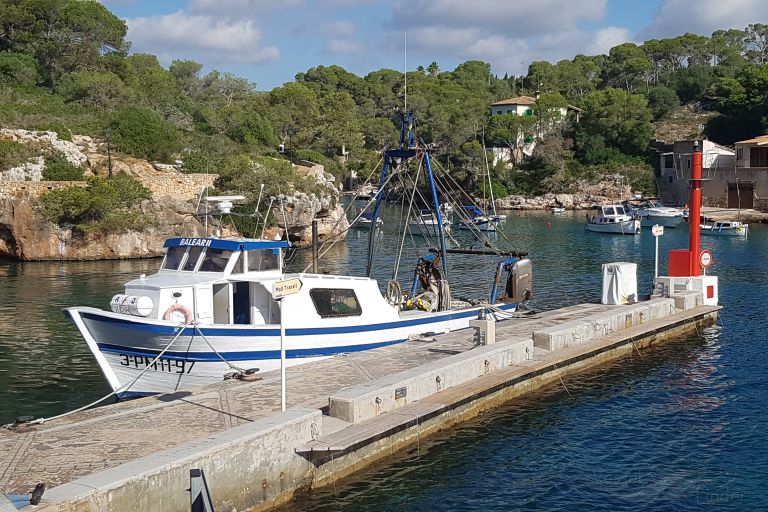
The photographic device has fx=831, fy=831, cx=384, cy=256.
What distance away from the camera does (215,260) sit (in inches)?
820

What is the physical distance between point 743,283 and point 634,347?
57.3 ft

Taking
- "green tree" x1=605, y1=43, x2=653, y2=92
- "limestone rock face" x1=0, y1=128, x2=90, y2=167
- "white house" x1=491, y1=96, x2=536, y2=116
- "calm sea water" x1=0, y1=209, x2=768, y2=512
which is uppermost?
"green tree" x1=605, y1=43, x2=653, y2=92

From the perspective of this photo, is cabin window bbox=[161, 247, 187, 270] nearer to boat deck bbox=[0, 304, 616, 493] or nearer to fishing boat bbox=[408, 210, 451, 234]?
boat deck bbox=[0, 304, 616, 493]

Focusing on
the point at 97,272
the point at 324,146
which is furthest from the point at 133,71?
the point at 97,272

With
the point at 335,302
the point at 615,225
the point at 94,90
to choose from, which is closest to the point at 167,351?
the point at 335,302

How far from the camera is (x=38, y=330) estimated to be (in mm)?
28953

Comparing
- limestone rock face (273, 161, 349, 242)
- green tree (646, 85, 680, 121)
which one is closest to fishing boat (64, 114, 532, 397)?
limestone rock face (273, 161, 349, 242)

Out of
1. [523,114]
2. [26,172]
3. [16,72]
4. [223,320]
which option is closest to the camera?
[223,320]

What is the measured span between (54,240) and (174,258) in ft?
103

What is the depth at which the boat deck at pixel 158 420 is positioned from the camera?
12.7 m

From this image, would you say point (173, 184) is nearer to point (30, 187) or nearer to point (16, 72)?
point (30, 187)

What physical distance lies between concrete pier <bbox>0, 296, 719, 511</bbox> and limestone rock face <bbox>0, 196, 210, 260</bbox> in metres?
32.1

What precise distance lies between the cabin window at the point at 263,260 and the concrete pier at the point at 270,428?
3.09 m

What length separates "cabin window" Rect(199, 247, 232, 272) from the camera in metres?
20.7
